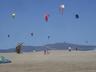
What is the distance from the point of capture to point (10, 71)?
23.5 m

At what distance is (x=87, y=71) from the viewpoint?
20.7m

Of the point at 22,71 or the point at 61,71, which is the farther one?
the point at 22,71

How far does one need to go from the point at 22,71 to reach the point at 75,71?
403 cm

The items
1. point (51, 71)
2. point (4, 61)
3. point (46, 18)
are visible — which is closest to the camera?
point (51, 71)

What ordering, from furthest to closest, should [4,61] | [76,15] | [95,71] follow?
[76,15], [4,61], [95,71]

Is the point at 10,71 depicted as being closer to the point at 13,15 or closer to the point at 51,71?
the point at 51,71

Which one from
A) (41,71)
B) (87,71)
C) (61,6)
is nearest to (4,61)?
(61,6)

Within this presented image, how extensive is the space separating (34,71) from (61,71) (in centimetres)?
214

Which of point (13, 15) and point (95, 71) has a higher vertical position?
point (13, 15)

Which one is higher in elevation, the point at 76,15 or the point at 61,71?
the point at 76,15

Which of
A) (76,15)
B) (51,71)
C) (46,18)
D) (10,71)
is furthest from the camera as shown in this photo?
(46,18)

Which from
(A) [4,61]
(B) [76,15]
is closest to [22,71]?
(A) [4,61]

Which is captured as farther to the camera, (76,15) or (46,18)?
(46,18)

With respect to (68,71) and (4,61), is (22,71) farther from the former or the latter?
(4,61)
